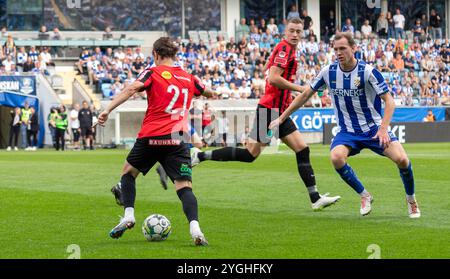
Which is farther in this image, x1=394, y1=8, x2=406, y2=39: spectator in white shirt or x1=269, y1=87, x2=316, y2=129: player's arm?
x1=394, y1=8, x2=406, y2=39: spectator in white shirt

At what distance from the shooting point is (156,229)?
32.7 feet

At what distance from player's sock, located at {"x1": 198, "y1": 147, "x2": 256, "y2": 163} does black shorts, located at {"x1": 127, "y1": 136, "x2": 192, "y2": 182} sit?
3.42 meters

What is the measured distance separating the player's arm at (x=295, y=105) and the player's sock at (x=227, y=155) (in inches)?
46.6

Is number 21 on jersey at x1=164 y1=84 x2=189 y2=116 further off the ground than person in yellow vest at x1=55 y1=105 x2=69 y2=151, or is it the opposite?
number 21 on jersey at x1=164 y1=84 x2=189 y2=116

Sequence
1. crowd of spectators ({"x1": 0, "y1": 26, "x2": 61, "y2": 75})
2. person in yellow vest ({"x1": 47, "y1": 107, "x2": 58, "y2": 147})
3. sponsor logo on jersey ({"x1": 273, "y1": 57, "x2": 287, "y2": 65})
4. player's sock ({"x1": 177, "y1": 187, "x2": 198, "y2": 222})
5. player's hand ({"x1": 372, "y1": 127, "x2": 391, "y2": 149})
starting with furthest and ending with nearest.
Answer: crowd of spectators ({"x1": 0, "y1": 26, "x2": 61, "y2": 75}) < person in yellow vest ({"x1": 47, "y1": 107, "x2": 58, "y2": 147}) < sponsor logo on jersey ({"x1": 273, "y1": 57, "x2": 287, "y2": 65}) < player's hand ({"x1": 372, "y1": 127, "x2": 391, "y2": 149}) < player's sock ({"x1": 177, "y1": 187, "x2": 198, "y2": 222})

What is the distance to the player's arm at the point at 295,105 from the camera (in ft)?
40.0

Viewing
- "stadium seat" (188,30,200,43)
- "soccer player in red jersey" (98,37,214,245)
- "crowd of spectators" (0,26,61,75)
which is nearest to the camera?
"soccer player in red jersey" (98,37,214,245)

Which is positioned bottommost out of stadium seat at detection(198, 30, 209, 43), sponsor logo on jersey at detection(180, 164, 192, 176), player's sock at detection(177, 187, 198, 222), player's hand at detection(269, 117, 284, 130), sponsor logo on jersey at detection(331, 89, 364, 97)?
player's sock at detection(177, 187, 198, 222)

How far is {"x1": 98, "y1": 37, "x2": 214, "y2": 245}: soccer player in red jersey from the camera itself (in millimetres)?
9742

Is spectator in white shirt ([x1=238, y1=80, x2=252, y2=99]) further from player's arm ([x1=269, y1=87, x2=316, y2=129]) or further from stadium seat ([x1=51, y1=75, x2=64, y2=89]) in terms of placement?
player's arm ([x1=269, y1=87, x2=316, y2=129])

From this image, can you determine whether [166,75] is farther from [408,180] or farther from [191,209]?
[408,180]

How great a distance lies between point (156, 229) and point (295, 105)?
316 centimetres

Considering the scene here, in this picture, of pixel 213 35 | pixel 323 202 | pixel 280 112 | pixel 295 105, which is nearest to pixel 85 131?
pixel 213 35

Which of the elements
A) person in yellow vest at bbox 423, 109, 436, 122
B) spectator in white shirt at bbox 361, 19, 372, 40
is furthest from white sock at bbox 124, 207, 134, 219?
spectator in white shirt at bbox 361, 19, 372, 40
